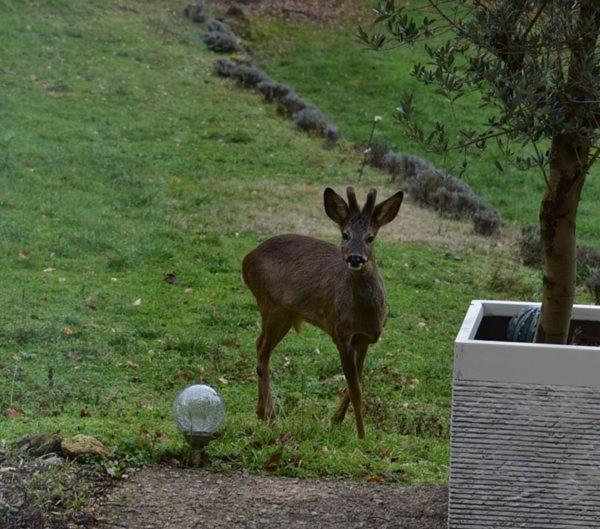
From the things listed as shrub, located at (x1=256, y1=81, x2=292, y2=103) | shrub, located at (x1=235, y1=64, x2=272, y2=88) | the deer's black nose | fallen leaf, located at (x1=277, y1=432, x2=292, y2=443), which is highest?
shrub, located at (x1=235, y1=64, x2=272, y2=88)

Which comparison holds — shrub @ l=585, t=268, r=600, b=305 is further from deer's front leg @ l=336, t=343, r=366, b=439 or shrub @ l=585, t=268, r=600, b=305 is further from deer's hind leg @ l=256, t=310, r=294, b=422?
deer's front leg @ l=336, t=343, r=366, b=439

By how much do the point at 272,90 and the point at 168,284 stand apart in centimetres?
1452

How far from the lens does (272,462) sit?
6906 mm

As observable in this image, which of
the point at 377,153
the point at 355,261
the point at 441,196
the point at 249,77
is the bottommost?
the point at 441,196

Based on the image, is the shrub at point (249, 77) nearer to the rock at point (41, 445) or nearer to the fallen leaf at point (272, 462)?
the fallen leaf at point (272, 462)

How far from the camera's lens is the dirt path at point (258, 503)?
5949 mm

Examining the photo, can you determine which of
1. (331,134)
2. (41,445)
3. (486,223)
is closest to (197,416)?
(41,445)

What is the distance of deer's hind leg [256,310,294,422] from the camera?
8688 mm

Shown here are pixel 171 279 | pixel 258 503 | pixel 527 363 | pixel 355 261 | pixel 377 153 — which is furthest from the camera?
pixel 377 153

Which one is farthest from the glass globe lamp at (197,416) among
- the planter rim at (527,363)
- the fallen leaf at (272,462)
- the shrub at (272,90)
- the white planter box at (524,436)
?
the shrub at (272,90)

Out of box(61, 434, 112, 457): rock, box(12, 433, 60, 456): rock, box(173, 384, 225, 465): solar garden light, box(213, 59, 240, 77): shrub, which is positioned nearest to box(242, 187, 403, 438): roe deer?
box(173, 384, 225, 465): solar garden light

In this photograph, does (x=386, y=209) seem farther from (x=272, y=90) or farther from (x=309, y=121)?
(x=272, y=90)

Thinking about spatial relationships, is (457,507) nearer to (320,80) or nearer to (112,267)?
(112,267)

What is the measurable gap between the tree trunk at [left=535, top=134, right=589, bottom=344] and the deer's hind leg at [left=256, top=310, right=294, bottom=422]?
3094 millimetres
